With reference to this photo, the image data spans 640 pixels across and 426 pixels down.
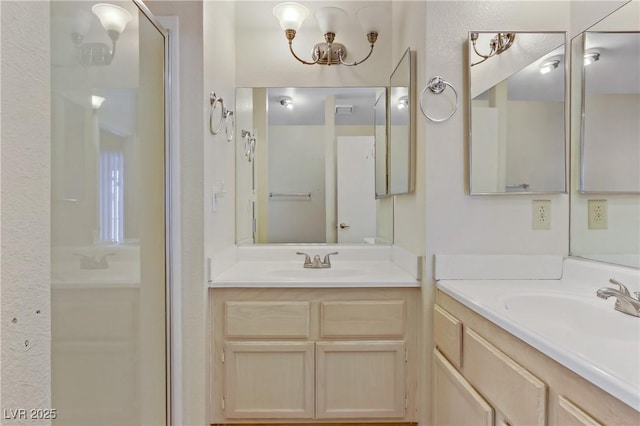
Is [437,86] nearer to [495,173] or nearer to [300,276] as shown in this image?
[495,173]

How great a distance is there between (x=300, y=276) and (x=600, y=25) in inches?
69.5

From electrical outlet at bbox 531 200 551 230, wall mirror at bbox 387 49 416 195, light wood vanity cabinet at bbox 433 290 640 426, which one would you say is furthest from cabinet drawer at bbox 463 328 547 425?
wall mirror at bbox 387 49 416 195

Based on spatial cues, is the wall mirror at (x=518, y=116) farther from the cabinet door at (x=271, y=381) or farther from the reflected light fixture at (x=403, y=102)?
the cabinet door at (x=271, y=381)

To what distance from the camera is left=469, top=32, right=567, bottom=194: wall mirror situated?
63.0 inches

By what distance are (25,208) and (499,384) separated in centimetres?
128

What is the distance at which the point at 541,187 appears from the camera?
1.60 m

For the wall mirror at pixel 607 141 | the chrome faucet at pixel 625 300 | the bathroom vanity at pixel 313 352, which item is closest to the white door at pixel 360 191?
the bathroom vanity at pixel 313 352

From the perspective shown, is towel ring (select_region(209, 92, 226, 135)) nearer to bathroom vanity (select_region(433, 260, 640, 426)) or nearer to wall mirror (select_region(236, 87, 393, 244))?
wall mirror (select_region(236, 87, 393, 244))

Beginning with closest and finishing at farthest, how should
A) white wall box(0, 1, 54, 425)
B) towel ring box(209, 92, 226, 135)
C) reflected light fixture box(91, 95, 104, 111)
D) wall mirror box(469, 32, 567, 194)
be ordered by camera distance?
white wall box(0, 1, 54, 425)
reflected light fixture box(91, 95, 104, 111)
wall mirror box(469, 32, 567, 194)
towel ring box(209, 92, 226, 135)

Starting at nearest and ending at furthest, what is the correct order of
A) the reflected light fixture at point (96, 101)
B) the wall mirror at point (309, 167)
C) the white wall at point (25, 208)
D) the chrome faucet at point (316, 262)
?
1. the white wall at point (25, 208)
2. the reflected light fixture at point (96, 101)
3. the chrome faucet at point (316, 262)
4. the wall mirror at point (309, 167)

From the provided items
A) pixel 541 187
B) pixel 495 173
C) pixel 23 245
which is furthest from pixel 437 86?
pixel 23 245

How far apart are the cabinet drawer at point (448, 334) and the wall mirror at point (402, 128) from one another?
2.07ft

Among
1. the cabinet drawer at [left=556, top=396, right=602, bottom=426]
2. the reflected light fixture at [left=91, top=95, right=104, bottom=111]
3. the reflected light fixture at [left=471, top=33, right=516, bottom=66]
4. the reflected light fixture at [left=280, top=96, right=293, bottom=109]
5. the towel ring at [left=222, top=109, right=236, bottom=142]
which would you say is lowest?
the cabinet drawer at [left=556, top=396, right=602, bottom=426]

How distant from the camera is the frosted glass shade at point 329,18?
2025mm
